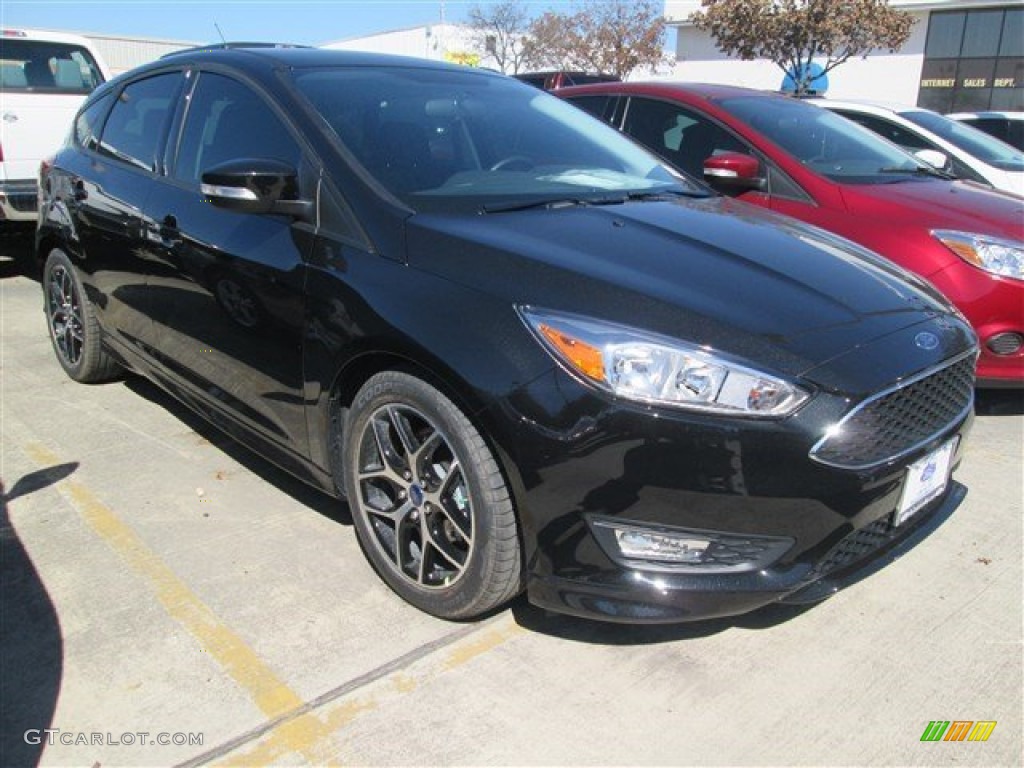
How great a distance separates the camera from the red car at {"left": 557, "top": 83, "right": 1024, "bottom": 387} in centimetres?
412

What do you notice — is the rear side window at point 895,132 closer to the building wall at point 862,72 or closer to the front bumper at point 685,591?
the front bumper at point 685,591

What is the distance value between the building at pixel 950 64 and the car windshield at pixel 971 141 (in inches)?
995

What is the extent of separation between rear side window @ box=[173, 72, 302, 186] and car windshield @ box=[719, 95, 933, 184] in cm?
301

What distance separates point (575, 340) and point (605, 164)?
1.52 m

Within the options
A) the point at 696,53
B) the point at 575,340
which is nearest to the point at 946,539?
the point at 575,340

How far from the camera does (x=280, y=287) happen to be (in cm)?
281

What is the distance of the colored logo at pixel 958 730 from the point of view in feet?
7.24

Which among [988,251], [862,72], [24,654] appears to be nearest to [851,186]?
[988,251]

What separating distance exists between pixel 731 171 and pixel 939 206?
3.92ft

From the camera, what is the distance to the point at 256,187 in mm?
2703

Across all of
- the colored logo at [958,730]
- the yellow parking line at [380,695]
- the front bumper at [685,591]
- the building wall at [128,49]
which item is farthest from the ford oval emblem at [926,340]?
the building wall at [128,49]

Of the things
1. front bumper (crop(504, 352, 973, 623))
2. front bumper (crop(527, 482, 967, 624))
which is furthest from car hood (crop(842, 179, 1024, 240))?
front bumper (crop(527, 482, 967, 624))

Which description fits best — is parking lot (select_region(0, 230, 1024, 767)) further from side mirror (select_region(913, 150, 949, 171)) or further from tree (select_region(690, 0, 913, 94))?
tree (select_region(690, 0, 913, 94))

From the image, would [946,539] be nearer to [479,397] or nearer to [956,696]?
[956,696]
